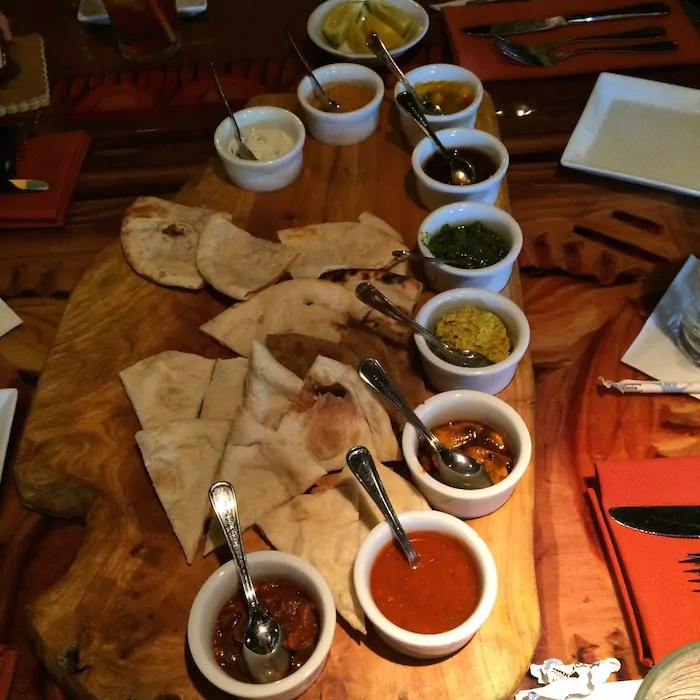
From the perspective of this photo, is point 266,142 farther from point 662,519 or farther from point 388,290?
point 662,519

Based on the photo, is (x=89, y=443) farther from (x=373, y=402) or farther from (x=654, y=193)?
(x=654, y=193)

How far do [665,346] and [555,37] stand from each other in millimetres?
1772

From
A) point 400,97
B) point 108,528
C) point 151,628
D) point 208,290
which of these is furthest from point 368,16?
point 151,628

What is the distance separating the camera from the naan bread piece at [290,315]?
6.89ft

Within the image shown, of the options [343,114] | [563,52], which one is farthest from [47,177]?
[563,52]

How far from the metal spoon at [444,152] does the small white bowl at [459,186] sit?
0.13ft

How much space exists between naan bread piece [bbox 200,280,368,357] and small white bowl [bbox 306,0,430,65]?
1.39m

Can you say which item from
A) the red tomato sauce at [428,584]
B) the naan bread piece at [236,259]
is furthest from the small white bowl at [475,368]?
the naan bread piece at [236,259]

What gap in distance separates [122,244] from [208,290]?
37cm

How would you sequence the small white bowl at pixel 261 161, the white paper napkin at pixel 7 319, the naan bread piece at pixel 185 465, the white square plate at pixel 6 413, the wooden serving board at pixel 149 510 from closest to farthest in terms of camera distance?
the wooden serving board at pixel 149 510, the naan bread piece at pixel 185 465, the white square plate at pixel 6 413, the white paper napkin at pixel 7 319, the small white bowl at pixel 261 161

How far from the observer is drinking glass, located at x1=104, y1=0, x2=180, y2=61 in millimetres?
3137

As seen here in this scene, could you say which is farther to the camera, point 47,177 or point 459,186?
point 47,177

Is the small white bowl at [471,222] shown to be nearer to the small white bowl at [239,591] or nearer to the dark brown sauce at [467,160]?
the dark brown sauce at [467,160]

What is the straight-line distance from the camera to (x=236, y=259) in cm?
229
